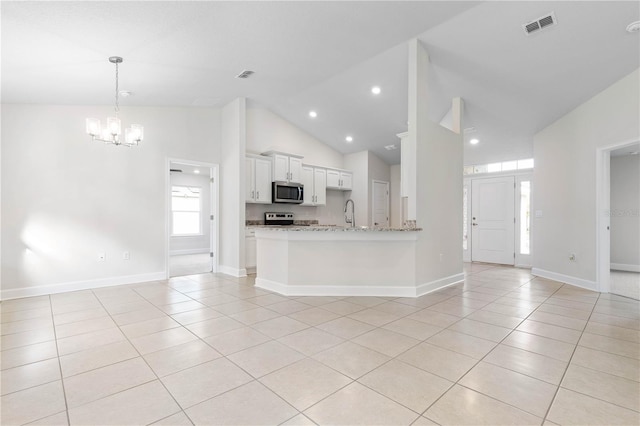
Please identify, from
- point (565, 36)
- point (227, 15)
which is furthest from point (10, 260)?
point (565, 36)

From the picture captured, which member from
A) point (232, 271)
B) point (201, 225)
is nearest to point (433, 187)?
point (232, 271)

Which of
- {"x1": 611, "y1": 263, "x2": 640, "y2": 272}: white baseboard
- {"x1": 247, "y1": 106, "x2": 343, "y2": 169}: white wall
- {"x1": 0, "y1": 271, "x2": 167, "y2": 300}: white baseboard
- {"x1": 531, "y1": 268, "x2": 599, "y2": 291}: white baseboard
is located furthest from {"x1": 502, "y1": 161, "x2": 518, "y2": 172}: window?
{"x1": 0, "y1": 271, "x2": 167, "y2": 300}: white baseboard

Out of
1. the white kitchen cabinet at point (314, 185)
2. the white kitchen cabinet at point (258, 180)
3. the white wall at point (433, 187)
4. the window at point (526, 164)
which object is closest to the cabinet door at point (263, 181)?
the white kitchen cabinet at point (258, 180)

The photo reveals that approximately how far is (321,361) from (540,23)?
401 cm

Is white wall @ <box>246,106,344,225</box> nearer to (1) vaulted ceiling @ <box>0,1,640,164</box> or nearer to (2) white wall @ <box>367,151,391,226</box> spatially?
(2) white wall @ <box>367,151,391,226</box>

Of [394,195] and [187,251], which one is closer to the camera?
[394,195]

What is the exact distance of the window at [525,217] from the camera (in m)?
6.61

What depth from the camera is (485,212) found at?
7.20m

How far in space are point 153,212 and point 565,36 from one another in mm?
6076

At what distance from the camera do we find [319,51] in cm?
412

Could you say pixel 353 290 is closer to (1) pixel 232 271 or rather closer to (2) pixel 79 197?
(1) pixel 232 271

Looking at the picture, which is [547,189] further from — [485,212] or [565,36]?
[565,36]

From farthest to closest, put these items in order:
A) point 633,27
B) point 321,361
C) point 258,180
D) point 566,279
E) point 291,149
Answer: point 291,149
point 258,180
point 566,279
point 633,27
point 321,361

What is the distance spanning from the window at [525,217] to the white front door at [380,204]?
2.94 metres
